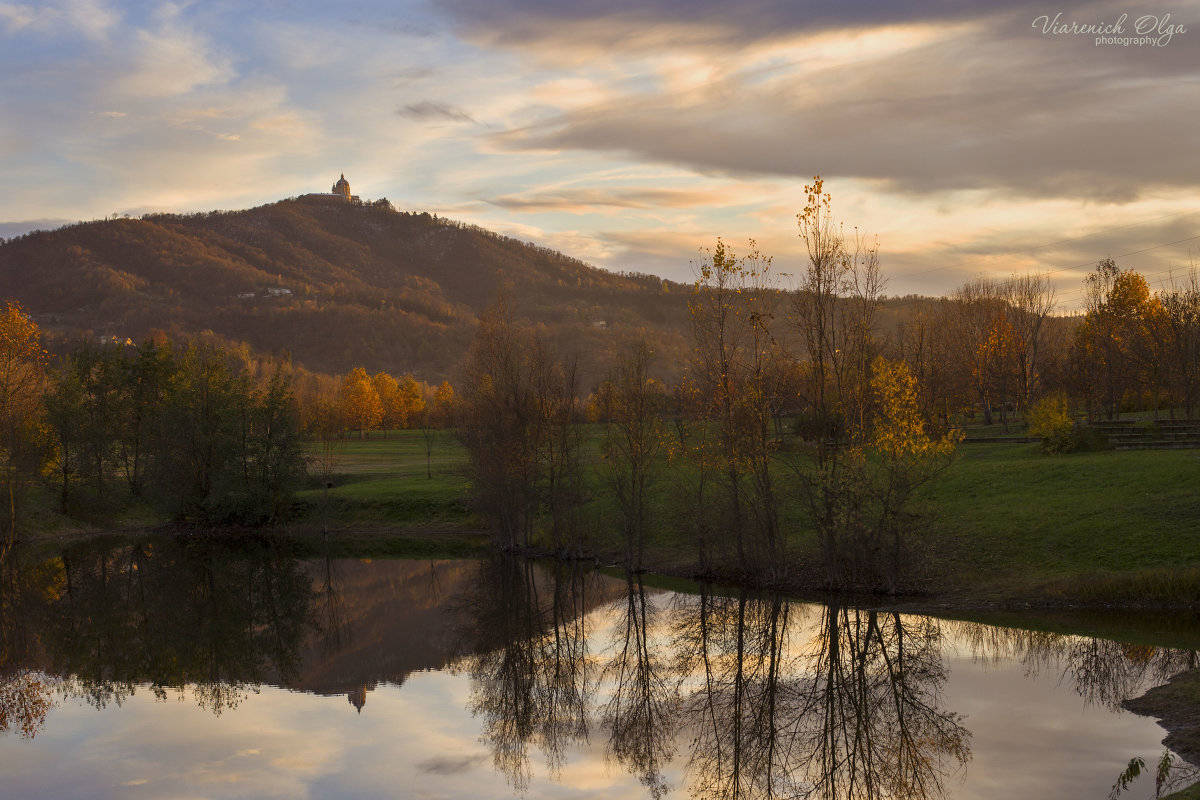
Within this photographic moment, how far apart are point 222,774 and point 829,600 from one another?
659 inches

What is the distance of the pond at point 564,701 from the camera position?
541 inches

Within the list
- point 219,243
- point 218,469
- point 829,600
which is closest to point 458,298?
point 219,243

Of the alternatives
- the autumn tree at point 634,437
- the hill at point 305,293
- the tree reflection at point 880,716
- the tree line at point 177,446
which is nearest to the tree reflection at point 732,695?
the tree reflection at point 880,716

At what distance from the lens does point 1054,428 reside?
35.5 meters

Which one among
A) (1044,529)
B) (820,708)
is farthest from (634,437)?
(820,708)

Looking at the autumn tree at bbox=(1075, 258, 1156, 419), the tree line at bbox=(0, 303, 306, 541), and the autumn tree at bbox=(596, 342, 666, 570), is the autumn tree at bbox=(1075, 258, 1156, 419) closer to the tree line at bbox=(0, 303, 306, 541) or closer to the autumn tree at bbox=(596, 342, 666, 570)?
the autumn tree at bbox=(596, 342, 666, 570)

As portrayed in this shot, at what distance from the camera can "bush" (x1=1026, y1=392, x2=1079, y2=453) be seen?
34.9 metres

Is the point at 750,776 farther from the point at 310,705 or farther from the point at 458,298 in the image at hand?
the point at 458,298

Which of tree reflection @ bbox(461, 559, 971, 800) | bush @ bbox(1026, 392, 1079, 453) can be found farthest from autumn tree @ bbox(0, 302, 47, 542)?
bush @ bbox(1026, 392, 1079, 453)

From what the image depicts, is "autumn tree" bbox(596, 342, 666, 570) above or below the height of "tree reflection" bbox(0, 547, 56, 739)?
above

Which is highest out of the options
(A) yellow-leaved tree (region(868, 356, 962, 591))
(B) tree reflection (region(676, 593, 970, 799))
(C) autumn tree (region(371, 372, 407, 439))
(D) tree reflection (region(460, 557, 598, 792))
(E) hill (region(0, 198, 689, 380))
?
(E) hill (region(0, 198, 689, 380))

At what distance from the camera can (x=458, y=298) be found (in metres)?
182

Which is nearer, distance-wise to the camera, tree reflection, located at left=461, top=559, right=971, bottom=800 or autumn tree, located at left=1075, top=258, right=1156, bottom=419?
tree reflection, located at left=461, top=559, right=971, bottom=800

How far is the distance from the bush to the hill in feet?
273
